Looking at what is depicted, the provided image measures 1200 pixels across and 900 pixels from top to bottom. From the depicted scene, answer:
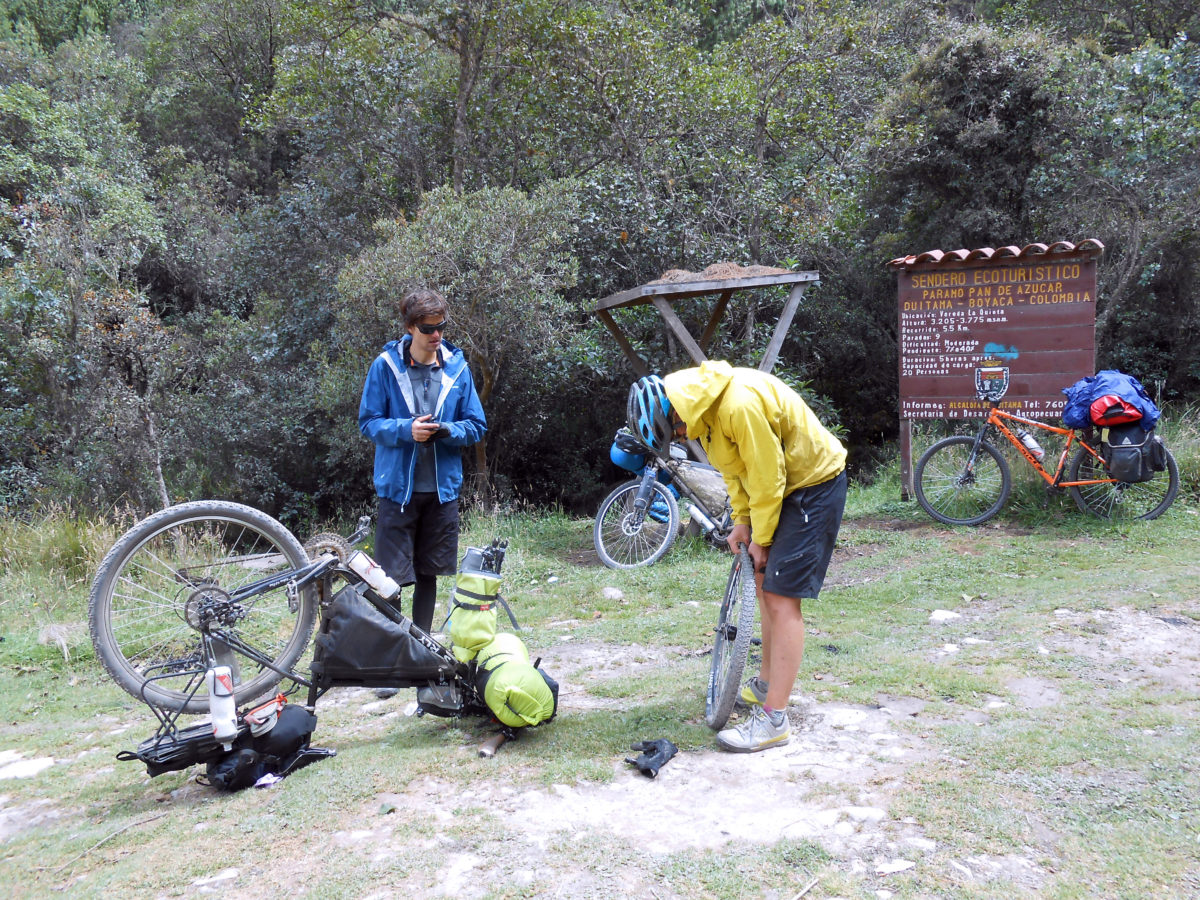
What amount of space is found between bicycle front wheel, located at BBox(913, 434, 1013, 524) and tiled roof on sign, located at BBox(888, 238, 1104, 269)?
1730 mm

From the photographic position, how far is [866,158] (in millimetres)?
12594

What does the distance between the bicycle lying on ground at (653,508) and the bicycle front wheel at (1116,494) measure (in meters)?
3.08

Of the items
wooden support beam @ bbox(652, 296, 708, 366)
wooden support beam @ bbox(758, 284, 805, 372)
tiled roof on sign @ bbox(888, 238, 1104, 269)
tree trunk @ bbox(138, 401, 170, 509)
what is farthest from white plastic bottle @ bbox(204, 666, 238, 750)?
tree trunk @ bbox(138, 401, 170, 509)

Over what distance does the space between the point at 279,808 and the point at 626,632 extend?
2.54m

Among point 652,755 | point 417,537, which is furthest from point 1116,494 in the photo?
point 417,537

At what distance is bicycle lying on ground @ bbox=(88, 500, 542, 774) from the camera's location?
3555mm

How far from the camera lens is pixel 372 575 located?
3.64 metres

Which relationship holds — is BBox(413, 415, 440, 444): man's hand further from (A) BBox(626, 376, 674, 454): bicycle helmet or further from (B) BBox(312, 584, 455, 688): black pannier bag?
(A) BBox(626, 376, 674, 454): bicycle helmet

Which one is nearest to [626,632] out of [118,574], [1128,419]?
[118,574]

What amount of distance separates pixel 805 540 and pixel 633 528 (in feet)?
13.2

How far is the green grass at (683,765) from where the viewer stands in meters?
2.50

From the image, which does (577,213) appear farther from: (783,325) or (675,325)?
(783,325)

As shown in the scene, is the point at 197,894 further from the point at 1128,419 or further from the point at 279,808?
the point at 1128,419

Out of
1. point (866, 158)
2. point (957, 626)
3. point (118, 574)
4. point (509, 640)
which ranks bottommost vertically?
point (957, 626)
